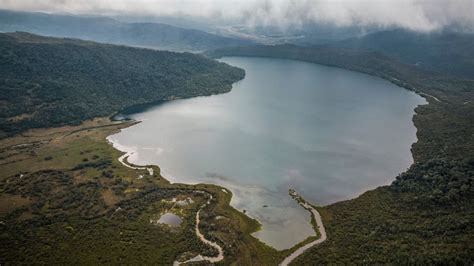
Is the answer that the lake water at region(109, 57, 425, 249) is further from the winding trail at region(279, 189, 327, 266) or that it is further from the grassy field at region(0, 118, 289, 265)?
the grassy field at region(0, 118, 289, 265)

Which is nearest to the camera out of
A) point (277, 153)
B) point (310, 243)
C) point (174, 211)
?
point (310, 243)

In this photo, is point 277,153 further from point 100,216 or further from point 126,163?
point 100,216

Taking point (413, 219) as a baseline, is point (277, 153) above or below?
below

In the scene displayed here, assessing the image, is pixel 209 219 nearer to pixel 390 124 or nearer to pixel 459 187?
pixel 459 187

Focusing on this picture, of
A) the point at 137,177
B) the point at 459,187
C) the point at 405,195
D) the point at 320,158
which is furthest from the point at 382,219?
the point at 137,177

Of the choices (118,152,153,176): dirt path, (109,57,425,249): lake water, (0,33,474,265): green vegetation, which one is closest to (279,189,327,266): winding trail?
(0,33,474,265): green vegetation

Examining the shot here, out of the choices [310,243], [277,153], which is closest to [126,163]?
[277,153]
